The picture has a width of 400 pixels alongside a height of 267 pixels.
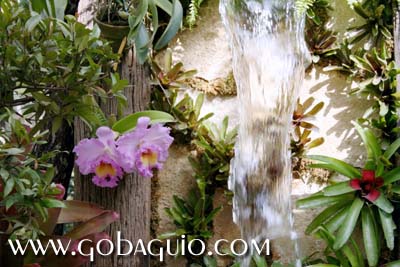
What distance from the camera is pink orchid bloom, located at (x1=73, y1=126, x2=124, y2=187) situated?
1454 millimetres

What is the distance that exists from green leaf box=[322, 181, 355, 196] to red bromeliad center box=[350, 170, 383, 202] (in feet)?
0.05

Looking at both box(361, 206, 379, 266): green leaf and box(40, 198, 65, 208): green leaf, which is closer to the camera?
box(40, 198, 65, 208): green leaf

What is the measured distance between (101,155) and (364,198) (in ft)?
2.69

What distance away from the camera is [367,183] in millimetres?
1793

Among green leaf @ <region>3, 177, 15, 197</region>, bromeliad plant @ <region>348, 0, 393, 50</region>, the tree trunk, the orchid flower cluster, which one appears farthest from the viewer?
bromeliad plant @ <region>348, 0, 393, 50</region>

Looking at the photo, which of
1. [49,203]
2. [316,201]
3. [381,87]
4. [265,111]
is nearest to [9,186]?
[49,203]

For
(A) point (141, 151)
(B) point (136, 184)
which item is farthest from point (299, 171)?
(A) point (141, 151)

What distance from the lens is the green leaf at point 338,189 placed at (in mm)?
1756

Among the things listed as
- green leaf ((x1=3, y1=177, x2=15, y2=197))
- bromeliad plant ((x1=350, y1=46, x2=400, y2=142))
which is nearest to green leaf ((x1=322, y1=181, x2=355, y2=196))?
bromeliad plant ((x1=350, y1=46, x2=400, y2=142))

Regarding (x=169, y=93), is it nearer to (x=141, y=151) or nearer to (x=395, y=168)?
(x=141, y=151)

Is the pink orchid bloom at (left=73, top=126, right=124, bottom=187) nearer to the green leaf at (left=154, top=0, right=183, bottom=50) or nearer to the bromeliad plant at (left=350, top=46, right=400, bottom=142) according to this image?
the green leaf at (left=154, top=0, right=183, bottom=50)

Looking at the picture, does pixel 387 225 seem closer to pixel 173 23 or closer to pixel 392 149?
pixel 392 149

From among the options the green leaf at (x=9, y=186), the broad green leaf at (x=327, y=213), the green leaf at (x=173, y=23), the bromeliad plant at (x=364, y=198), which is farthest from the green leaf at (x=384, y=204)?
the green leaf at (x=9, y=186)

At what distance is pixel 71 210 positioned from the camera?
59.4 inches
